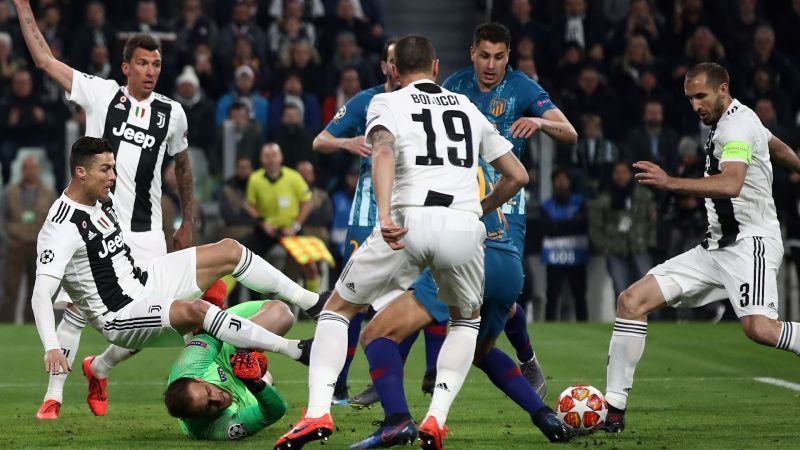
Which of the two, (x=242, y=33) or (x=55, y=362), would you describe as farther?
(x=242, y=33)

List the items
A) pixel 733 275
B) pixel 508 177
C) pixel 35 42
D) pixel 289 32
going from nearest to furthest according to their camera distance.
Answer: pixel 508 177 < pixel 733 275 < pixel 35 42 < pixel 289 32

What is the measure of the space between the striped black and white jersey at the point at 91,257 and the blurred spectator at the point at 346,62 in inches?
391

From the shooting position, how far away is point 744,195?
8.45 metres

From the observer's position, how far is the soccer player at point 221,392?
24.7 feet

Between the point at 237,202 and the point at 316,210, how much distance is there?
0.98 m

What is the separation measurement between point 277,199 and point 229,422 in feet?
29.0

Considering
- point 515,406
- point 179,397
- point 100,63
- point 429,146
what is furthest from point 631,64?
A: point 179,397

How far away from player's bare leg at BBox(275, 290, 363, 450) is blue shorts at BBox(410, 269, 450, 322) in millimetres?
368

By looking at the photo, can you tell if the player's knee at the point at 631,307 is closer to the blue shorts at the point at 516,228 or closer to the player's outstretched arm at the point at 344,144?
the blue shorts at the point at 516,228

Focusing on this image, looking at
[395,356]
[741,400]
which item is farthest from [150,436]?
[741,400]

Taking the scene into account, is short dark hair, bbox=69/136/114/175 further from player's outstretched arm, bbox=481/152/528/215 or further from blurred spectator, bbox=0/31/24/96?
blurred spectator, bbox=0/31/24/96

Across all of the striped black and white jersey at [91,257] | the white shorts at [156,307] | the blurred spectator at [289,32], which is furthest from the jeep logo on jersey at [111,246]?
the blurred spectator at [289,32]

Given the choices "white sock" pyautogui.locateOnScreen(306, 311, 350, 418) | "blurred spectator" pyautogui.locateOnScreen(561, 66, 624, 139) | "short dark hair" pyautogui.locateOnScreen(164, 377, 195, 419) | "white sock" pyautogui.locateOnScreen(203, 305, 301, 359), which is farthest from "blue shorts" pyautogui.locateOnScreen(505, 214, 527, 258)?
"blurred spectator" pyautogui.locateOnScreen(561, 66, 624, 139)

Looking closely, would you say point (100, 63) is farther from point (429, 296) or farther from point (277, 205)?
point (429, 296)
